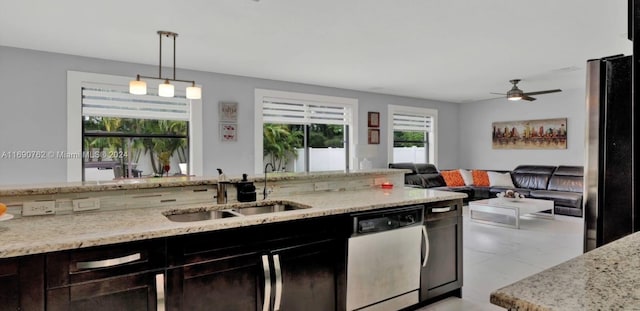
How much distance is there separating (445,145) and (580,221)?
340 centimetres

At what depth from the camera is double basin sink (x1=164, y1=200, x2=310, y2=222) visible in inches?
89.8

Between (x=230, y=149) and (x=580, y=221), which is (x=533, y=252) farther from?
(x=230, y=149)

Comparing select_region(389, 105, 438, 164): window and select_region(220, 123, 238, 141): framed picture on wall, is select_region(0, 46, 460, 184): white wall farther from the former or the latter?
select_region(389, 105, 438, 164): window

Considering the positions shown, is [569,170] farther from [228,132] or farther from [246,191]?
[246,191]

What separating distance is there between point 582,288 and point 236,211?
2.02 m

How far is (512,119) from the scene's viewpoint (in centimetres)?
795

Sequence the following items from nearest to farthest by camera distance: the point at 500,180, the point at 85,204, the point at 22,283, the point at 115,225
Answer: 1. the point at 22,283
2. the point at 115,225
3. the point at 85,204
4. the point at 500,180

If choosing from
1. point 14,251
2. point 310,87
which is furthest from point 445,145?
point 14,251

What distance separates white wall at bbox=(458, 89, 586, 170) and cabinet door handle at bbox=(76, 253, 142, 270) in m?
7.56

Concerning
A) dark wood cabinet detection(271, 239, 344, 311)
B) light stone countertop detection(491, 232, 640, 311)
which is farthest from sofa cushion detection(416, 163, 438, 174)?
light stone countertop detection(491, 232, 640, 311)

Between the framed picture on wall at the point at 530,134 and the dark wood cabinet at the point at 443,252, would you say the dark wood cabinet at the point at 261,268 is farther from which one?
the framed picture on wall at the point at 530,134

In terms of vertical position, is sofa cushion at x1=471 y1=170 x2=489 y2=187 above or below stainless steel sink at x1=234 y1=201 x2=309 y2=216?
below

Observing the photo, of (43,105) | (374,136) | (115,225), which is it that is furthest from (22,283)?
(374,136)

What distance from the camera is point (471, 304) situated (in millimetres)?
2816
